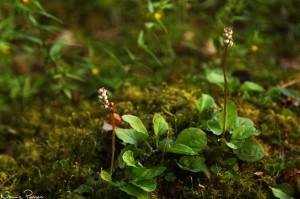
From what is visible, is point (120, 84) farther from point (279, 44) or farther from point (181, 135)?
point (279, 44)

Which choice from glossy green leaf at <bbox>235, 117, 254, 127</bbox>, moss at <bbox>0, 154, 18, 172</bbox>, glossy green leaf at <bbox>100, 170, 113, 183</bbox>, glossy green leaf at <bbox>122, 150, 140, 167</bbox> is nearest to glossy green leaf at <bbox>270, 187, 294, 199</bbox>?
glossy green leaf at <bbox>235, 117, 254, 127</bbox>

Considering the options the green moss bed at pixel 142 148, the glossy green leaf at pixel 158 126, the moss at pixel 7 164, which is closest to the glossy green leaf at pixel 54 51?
the green moss bed at pixel 142 148

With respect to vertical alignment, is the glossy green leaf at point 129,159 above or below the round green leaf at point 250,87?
below

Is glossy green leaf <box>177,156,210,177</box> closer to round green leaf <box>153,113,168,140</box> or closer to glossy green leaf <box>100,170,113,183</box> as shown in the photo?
round green leaf <box>153,113,168,140</box>

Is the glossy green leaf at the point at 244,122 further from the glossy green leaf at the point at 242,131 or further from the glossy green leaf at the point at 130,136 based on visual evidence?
the glossy green leaf at the point at 130,136

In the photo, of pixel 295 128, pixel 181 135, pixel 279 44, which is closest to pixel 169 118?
pixel 181 135

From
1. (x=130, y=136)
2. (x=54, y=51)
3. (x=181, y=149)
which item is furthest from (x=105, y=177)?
(x=54, y=51)
